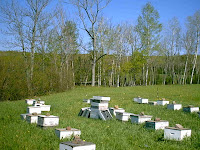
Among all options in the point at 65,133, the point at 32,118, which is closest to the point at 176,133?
the point at 65,133

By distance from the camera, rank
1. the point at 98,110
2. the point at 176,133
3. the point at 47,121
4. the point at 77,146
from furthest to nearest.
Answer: the point at 98,110 < the point at 47,121 < the point at 176,133 < the point at 77,146

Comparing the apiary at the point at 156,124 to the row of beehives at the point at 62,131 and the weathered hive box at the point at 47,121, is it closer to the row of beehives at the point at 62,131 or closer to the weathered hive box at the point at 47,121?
the row of beehives at the point at 62,131

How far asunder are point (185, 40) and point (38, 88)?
98.1 ft

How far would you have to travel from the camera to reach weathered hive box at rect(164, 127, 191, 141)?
5.41 m

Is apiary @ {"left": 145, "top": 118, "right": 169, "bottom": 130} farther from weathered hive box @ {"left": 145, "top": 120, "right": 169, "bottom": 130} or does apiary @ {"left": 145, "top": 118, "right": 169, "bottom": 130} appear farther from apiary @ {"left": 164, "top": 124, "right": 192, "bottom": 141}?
apiary @ {"left": 164, "top": 124, "right": 192, "bottom": 141}

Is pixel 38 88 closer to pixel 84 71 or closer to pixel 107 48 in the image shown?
pixel 107 48

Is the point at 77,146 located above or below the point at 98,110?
above

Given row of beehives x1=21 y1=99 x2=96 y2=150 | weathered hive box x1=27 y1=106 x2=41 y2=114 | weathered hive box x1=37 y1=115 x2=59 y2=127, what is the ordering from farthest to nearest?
weathered hive box x1=27 y1=106 x2=41 y2=114 → weathered hive box x1=37 y1=115 x2=59 y2=127 → row of beehives x1=21 y1=99 x2=96 y2=150

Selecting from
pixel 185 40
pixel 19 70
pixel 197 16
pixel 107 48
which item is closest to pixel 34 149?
pixel 19 70

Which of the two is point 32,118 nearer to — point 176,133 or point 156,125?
point 156,125

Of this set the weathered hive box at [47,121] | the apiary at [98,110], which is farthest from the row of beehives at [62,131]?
the apiary at [98,110]

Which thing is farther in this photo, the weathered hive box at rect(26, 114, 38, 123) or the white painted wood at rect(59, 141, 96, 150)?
the weathered hive box at rect(26, 114, 38, 123)

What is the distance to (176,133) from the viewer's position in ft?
18.0

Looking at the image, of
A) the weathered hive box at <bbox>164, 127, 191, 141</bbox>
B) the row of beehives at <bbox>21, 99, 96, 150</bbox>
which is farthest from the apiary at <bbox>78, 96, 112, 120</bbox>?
the weathered hive box at <bbox>164, 127, 191, 141</bbox>
